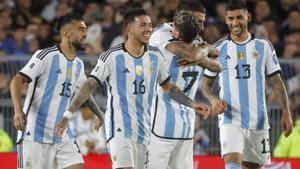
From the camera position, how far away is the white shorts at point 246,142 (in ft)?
38.6

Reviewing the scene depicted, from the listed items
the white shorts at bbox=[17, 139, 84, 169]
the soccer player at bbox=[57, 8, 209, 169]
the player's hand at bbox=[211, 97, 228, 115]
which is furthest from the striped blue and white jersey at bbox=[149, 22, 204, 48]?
the white shorts at bbox=[17, 139, 84, 169]

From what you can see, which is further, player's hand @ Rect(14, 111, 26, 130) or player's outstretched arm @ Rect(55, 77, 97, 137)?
player's hand @ Rect(14, 111, 26, 130)

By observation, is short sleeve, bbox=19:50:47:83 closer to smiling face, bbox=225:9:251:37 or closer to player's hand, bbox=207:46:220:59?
player's hand, bbox=207:46:220:59

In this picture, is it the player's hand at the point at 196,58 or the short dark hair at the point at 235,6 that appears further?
the short dark hair at the point at 235,6

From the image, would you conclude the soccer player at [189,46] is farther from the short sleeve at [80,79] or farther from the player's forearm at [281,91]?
the player's forearm at [281,91]

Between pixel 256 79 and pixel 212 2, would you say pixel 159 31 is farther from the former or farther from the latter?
pixel 212 2

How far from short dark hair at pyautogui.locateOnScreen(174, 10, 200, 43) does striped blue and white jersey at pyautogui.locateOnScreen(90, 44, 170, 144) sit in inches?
18.4

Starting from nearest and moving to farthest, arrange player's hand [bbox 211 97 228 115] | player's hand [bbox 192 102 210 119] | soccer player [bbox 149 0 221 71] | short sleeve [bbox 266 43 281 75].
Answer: player's hand [bbox 192 102 210 119]
soccer player [bbox 149 0 221 71]
player's hand [bbox 211 97 228 115]
short sleeve [bbox 266 43 281 75]

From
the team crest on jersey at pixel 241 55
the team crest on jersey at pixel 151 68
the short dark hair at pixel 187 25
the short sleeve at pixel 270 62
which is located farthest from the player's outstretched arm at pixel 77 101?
the short sleeve at pixel 270 62

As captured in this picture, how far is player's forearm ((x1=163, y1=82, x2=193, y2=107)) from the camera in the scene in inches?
430

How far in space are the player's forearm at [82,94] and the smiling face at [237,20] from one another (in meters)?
1.87

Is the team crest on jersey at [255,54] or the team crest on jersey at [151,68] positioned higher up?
the team crest on jersey at [255,54]

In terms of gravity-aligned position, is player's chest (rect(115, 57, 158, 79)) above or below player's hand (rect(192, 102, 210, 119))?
above

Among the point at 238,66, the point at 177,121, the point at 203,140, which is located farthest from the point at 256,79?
the point at 203,140
